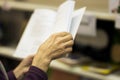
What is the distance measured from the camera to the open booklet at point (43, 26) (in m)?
0.86

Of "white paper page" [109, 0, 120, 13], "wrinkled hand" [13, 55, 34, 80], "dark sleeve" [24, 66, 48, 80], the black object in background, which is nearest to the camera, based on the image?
"dark sleeve" [24, 66, 48, 80]

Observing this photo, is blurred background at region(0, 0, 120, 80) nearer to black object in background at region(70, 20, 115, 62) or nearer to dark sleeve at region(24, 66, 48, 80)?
black object in background at region(70, 20, 115, 62)

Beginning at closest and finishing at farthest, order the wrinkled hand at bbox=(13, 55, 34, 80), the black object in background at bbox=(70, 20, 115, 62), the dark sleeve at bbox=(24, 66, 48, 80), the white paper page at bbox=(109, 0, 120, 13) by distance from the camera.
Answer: the dark sleeve at bbox=(24, 66, 48, 80), the wrinkled hand at bbox=(13, 55, 34, 80), the white paper page at bbox=(109, 0, 120, 13), the black object in background at bbox=(70, 20, 115, 62)

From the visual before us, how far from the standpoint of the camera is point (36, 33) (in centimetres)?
104

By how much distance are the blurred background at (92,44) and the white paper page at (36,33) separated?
233 mm

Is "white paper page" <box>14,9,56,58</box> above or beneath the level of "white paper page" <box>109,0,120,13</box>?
beneath

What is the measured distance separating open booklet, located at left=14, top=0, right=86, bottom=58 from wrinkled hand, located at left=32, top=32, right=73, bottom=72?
0.14 feet

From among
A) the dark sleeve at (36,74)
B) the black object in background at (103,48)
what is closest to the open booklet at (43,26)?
the dark sleeve at (36,74)

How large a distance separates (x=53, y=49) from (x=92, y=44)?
1.90 ft

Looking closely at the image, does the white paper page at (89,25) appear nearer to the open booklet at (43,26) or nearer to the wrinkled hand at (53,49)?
the open booklet at (43,26)

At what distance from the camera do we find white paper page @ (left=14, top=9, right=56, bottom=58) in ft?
3.30

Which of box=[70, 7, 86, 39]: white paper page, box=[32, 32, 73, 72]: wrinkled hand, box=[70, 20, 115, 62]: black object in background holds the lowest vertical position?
box=[70, 20, 115, 62]: black object in background

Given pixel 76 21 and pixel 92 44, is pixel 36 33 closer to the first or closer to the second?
pixel 76 21

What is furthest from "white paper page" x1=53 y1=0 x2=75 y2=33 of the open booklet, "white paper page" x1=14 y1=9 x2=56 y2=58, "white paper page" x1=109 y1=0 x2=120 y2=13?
"white paper page" x1=109 y1=0 x2=120 y2=13
